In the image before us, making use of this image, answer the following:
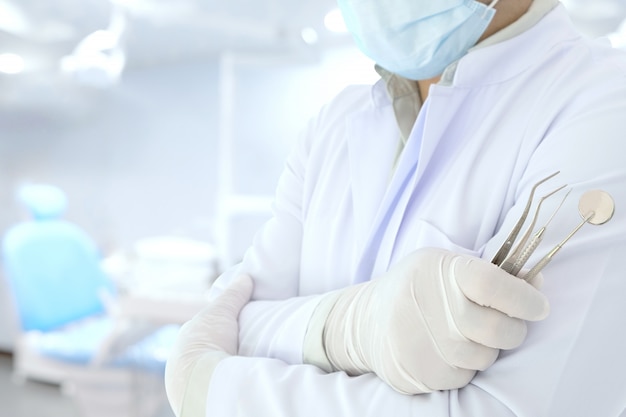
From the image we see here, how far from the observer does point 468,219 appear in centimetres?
55

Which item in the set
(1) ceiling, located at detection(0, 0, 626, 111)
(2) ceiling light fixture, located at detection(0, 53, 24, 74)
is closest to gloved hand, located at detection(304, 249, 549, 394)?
(1) ceiling, located at detection(0, 0, 626, 111)

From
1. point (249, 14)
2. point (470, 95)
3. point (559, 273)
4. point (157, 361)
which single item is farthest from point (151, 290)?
point (559, 273)

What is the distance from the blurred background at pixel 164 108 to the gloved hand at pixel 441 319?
2098 mm

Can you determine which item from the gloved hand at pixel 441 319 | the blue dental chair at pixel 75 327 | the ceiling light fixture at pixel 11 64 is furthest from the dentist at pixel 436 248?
the ceiling light fixture at pixel 11 64

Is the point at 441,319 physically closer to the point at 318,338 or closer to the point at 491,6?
the point at 318,338

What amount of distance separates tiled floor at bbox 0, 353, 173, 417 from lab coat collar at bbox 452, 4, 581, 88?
9.92ft

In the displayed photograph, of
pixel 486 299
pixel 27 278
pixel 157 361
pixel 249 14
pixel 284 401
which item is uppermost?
pixel 249 14

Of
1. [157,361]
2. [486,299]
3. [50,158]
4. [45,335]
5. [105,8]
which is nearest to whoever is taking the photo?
[486,299]

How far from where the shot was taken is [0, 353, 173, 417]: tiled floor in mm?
3002

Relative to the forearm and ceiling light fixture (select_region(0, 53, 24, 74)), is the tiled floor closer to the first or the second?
ceiling light fixture (select_region(0, 53, 24, 74))

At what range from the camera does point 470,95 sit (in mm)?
620

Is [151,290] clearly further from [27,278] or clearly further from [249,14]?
[249,14]

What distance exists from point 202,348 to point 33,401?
3.14 m

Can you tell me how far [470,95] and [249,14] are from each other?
2334 millimetres
